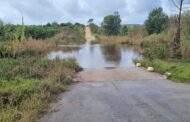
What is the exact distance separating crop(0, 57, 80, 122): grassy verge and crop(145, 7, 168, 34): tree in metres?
32.1

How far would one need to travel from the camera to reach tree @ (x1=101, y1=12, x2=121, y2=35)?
2167 inches

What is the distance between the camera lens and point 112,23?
55344 mm

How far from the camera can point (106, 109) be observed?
7809 millimetres

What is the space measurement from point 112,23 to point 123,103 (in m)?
47.5

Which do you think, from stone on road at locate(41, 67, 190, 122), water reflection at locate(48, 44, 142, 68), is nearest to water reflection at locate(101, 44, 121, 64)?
water reflection at locate(48, 44, 142, 68)

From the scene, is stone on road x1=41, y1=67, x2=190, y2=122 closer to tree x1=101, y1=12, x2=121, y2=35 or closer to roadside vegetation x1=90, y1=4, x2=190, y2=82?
roadside vegetation x1=90, y1=4, x2=190, y2=82

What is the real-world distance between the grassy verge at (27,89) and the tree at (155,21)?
32098 millimetres

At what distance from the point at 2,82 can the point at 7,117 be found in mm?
3557

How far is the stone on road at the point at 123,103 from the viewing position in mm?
7090

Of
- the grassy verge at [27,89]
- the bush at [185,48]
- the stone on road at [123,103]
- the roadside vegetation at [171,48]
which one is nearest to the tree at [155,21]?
the roadside vegetation at [171,48]

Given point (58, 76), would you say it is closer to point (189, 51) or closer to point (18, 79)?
point (18, 79)

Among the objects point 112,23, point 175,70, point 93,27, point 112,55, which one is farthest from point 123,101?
point 93,27

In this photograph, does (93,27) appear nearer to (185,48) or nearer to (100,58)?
(100,58)

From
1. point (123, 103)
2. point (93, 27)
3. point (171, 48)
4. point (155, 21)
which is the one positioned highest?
point (93, 27)
